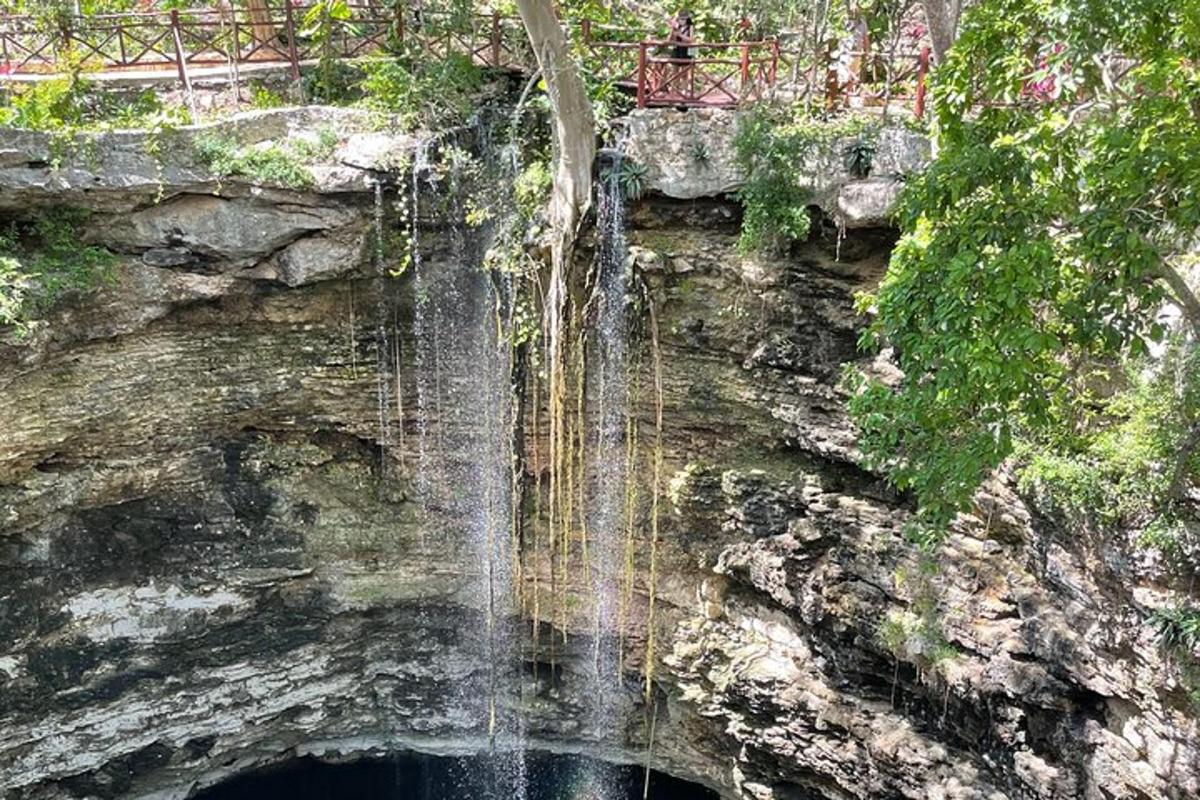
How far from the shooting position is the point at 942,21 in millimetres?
9391

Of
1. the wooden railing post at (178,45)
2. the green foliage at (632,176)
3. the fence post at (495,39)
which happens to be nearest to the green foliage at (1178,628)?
the green foliage at (632,176)

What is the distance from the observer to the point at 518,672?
13414 mm

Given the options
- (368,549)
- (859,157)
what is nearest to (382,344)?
(368,549)

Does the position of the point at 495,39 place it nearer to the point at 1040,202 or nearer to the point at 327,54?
the point at 327,54

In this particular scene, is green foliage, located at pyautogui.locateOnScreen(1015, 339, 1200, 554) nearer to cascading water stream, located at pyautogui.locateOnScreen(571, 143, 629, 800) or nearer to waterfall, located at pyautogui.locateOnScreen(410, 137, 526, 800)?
cascading water stream, located at pyautogui.locateOnScreen(571, 143, 629, 800)

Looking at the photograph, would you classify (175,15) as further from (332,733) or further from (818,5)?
(332,733)

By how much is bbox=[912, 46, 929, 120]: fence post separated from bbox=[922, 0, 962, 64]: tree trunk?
2.90 ft

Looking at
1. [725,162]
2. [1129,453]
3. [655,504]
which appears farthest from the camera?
[655,504]

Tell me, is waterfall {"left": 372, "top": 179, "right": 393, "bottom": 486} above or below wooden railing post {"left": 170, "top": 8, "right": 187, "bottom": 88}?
below

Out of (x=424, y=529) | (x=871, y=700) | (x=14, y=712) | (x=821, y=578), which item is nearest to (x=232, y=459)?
(x=424, y=529)

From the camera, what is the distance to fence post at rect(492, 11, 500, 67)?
1161 centimetres

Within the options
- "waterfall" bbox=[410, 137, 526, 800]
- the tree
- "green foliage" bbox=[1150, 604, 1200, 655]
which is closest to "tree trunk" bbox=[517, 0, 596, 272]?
→ "waterfall" bbox=[410, 137, 526, 800]

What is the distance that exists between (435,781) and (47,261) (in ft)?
28.0

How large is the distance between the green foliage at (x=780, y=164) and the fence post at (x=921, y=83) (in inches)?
28.2
